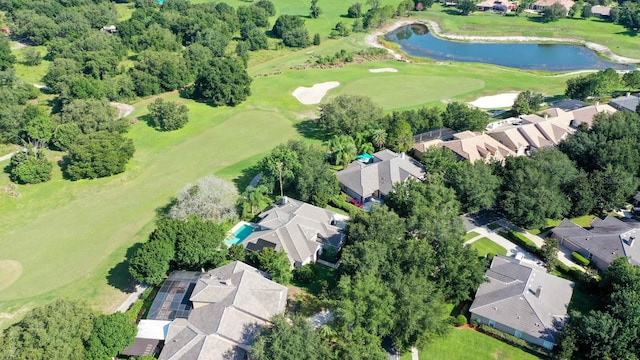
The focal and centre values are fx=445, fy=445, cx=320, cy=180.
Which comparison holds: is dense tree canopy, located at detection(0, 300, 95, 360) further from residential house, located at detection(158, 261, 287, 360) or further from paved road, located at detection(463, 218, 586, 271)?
paved road, located at detection(463, 218, 586, 271)

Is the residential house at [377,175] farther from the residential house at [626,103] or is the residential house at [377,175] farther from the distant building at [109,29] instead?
the distant building at [109,29]

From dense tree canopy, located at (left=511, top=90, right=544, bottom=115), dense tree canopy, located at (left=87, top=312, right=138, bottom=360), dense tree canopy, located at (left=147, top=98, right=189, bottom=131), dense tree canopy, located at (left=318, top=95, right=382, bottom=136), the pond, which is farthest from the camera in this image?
the pond

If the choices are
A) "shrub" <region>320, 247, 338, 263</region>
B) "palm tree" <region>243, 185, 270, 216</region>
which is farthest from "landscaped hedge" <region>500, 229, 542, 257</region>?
"palm tree" <region>243, 185, 270, 216</region>

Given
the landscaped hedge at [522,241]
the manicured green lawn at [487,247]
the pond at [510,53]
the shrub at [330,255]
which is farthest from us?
the pond at [510,53]

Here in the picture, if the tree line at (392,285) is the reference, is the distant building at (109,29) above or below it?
above

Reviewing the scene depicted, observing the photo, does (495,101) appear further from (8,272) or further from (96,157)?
(8,272)

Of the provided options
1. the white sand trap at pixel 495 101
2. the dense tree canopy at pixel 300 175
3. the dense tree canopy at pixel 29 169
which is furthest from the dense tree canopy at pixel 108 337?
the white sand trap at pixel 495 101
